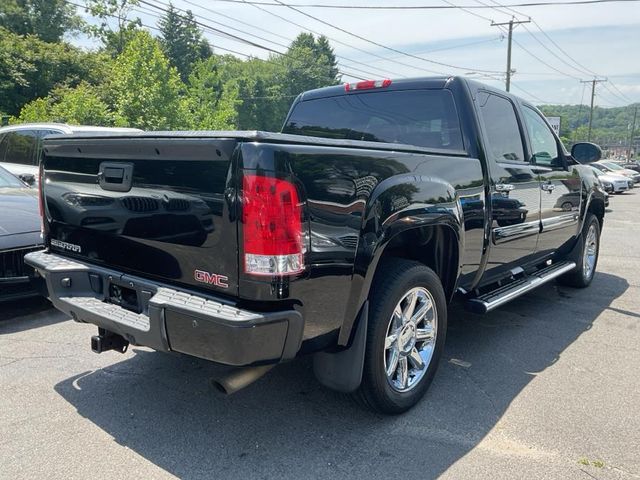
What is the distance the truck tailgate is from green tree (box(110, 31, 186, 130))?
1674 centimetres

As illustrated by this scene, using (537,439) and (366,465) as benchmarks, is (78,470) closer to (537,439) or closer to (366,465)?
(366,465)

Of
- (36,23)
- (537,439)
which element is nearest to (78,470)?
(537,439)

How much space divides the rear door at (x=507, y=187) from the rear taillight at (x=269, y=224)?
210 centimetres

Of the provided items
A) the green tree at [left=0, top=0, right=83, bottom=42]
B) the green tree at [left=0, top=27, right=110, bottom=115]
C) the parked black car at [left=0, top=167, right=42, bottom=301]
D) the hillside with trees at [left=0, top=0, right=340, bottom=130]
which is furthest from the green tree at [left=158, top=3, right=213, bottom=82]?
the parked black car at [left=0, top=167, right=42, bottom=301]

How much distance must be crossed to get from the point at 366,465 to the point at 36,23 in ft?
161

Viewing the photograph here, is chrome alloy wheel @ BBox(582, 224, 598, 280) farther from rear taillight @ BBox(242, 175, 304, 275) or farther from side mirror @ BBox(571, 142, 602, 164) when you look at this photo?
rear taillight @ BBox(242, 175, 304, 275)

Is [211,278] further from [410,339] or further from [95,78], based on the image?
[95,78]

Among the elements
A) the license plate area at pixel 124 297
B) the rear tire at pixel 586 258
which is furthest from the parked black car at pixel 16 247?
the rear tire at pixel 586 258

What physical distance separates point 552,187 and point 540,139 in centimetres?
48

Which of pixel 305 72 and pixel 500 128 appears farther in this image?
pixel 305 72

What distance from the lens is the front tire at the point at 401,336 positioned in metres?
2.85

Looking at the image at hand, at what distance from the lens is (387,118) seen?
13.7 ft

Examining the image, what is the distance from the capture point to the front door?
15.7 feet

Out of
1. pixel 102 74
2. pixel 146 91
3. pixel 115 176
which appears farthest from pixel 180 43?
pixel 115 176
